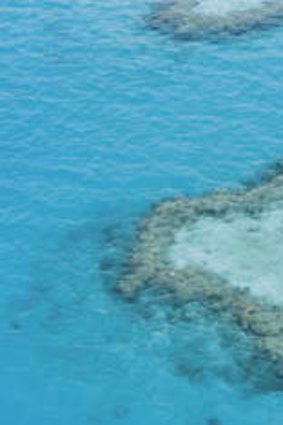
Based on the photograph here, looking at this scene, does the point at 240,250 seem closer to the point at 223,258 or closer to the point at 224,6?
the point at 223,258

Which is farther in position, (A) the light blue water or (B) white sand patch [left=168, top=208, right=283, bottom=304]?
(B) white sand patch [left=168, top=208, right=283, bottom=304]

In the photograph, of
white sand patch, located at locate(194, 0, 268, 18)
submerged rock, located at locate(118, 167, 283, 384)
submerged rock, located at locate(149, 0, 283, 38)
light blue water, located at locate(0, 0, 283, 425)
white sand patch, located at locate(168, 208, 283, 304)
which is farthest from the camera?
white sand patch, located at locate(194, 0, 268, 18)

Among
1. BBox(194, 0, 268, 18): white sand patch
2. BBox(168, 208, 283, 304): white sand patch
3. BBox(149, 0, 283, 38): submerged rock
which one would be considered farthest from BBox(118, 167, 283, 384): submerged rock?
→ BBox(194, 0, 268, 18): white sand patch

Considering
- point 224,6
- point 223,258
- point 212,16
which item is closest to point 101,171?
point 223,258

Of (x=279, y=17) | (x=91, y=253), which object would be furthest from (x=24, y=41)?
(x=91, y=253)

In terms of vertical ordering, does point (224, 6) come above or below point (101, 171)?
above

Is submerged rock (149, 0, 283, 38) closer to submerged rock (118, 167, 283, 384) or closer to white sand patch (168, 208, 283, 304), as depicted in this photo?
submerged rock (118, 167, 283, 384)

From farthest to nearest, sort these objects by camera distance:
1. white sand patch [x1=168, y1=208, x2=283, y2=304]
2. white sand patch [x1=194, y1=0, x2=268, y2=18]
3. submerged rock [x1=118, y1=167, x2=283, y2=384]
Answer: white sand patch [x1=194, y1=0, x2=268, y2=18] < white sand patch [x1=168, y1=208, x2=283, y2=304] < submerged rock [x1=118, y1=167, x2=283, y2=384]
